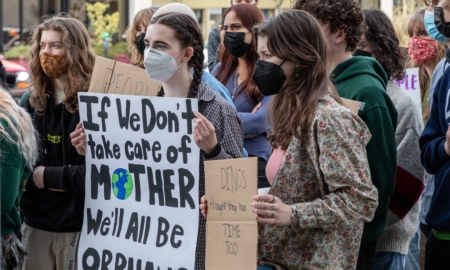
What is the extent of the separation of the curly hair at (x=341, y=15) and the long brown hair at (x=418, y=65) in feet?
6.45

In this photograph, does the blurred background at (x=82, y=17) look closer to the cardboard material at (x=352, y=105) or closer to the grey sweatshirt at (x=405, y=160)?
the grey sweatshirt at (x=405, y=160)

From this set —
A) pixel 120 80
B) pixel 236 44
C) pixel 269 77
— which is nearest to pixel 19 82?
pixel 236 44

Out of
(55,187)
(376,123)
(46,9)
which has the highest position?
(376,123)

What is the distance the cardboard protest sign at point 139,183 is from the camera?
126 inches

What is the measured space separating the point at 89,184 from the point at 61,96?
→ 0.84m

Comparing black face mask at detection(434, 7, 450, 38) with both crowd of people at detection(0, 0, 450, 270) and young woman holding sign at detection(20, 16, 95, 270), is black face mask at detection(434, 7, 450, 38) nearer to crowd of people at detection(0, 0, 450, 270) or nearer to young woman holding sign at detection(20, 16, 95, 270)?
crowd of people at detection(0, 0, 450, 270)

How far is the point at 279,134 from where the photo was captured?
281 cm

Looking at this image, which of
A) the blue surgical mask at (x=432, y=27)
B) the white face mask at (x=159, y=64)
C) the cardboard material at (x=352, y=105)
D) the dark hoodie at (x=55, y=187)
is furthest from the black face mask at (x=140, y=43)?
the cardboard material at (x=352, y=105)

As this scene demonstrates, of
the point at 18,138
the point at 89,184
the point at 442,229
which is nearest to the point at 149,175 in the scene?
the point at 89,184

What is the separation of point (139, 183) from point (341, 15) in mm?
1241

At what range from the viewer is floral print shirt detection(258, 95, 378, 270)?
2.66m

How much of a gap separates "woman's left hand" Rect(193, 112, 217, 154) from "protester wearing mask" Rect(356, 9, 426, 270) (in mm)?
1121

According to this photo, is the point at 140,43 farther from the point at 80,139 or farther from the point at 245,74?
the point at 80,139

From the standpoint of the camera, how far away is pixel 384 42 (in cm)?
396
